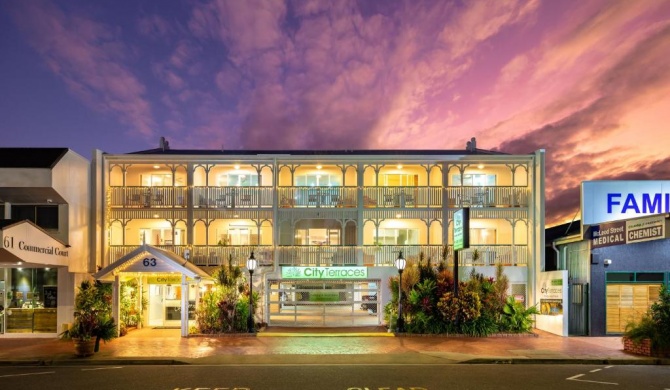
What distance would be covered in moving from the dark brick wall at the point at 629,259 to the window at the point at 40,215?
21832mm

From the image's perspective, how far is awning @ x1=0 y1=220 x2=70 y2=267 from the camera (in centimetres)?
1745

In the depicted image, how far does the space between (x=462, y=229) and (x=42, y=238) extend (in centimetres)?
1562

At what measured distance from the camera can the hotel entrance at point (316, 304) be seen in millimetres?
22969

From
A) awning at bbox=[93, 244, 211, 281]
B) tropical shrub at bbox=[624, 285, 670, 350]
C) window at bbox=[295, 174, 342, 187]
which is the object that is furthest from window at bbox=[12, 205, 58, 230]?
tropical shrub at bbox=[624, 285, 670, 350]

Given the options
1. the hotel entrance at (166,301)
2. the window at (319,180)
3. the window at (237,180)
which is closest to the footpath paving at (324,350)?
the hotel entrance at (166,301)

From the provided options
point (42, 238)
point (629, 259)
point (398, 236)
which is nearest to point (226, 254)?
point (42, 238)

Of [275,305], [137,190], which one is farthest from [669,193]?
[137,190]

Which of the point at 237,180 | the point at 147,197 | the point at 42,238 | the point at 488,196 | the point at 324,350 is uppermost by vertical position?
the point at 237,180

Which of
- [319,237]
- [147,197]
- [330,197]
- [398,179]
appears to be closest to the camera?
[147,197]

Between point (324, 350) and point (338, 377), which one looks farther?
point (324, 350)

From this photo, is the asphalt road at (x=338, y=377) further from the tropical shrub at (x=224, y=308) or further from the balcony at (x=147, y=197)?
the balcony at (x=147, y=197)

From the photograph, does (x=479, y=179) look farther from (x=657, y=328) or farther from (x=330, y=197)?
(x=657, y=328)

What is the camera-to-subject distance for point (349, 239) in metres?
27.2

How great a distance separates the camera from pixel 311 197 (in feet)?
82.3
